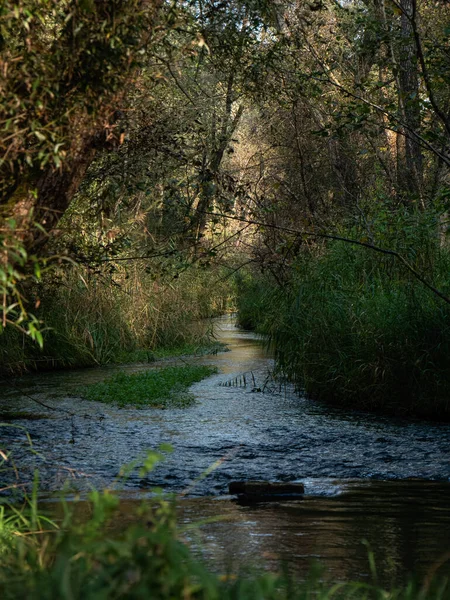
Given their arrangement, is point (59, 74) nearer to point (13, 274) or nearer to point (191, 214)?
point (13, 274)

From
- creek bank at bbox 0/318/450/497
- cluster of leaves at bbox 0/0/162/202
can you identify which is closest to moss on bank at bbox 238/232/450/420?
creek bank at bbox 0/318/450/497

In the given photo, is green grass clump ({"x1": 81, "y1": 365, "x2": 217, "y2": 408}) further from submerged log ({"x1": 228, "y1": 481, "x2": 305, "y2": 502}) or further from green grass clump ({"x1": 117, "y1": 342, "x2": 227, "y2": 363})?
submerged log ({"x1": 228, "y1": 481, "x2": 305, "y2": 502})

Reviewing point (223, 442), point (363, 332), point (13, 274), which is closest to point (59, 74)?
point (13, 274)

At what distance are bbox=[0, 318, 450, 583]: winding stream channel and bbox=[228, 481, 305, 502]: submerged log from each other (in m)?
0.11

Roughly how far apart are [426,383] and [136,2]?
6142 mm

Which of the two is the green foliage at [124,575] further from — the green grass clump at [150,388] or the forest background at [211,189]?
the green grass clump at [150,388]

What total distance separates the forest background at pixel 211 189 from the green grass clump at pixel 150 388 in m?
1.55

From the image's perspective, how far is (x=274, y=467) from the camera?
7.68 m

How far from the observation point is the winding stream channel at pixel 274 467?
5.14 meters

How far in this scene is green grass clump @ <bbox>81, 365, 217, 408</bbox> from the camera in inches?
445

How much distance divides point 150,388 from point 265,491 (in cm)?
575

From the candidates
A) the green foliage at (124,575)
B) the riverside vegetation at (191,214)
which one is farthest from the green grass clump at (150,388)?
the green foliage at (124,575)

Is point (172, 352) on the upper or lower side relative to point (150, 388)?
upper

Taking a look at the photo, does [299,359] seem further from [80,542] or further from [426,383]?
[80,542]
